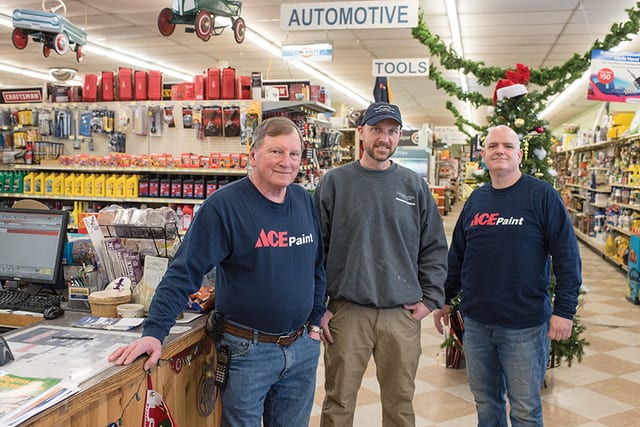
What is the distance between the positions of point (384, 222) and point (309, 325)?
0.61 meters

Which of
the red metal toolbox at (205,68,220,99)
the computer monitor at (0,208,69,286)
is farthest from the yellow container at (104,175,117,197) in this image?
the computer monitor at (0,208,69,286)

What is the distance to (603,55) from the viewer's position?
6379 mm

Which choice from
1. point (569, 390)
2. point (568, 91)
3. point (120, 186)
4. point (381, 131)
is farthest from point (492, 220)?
point (568, 91)

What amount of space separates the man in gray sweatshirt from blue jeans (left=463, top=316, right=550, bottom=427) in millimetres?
274

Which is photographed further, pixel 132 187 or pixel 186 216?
pixel 132 187

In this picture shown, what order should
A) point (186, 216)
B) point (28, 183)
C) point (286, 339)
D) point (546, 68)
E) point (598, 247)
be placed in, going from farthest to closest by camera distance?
point (598, 247), point (28, 183), point (186, 216), point (546, 68), point (286, 339)

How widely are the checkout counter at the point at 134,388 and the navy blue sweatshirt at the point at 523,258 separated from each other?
1.28 metres

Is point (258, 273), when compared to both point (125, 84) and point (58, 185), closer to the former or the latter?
point (125, 84)

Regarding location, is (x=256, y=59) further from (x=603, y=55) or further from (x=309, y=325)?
(x=309, y=325)

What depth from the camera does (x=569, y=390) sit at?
4.26m

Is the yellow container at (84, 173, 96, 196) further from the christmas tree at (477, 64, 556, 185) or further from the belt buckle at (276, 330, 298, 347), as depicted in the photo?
the belt buckle at (276, 330, 298, 347)

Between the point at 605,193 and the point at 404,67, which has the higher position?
the point at 404,67

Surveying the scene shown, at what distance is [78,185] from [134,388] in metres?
5.31

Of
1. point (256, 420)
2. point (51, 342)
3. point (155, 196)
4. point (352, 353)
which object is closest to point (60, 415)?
point (51, 342)
